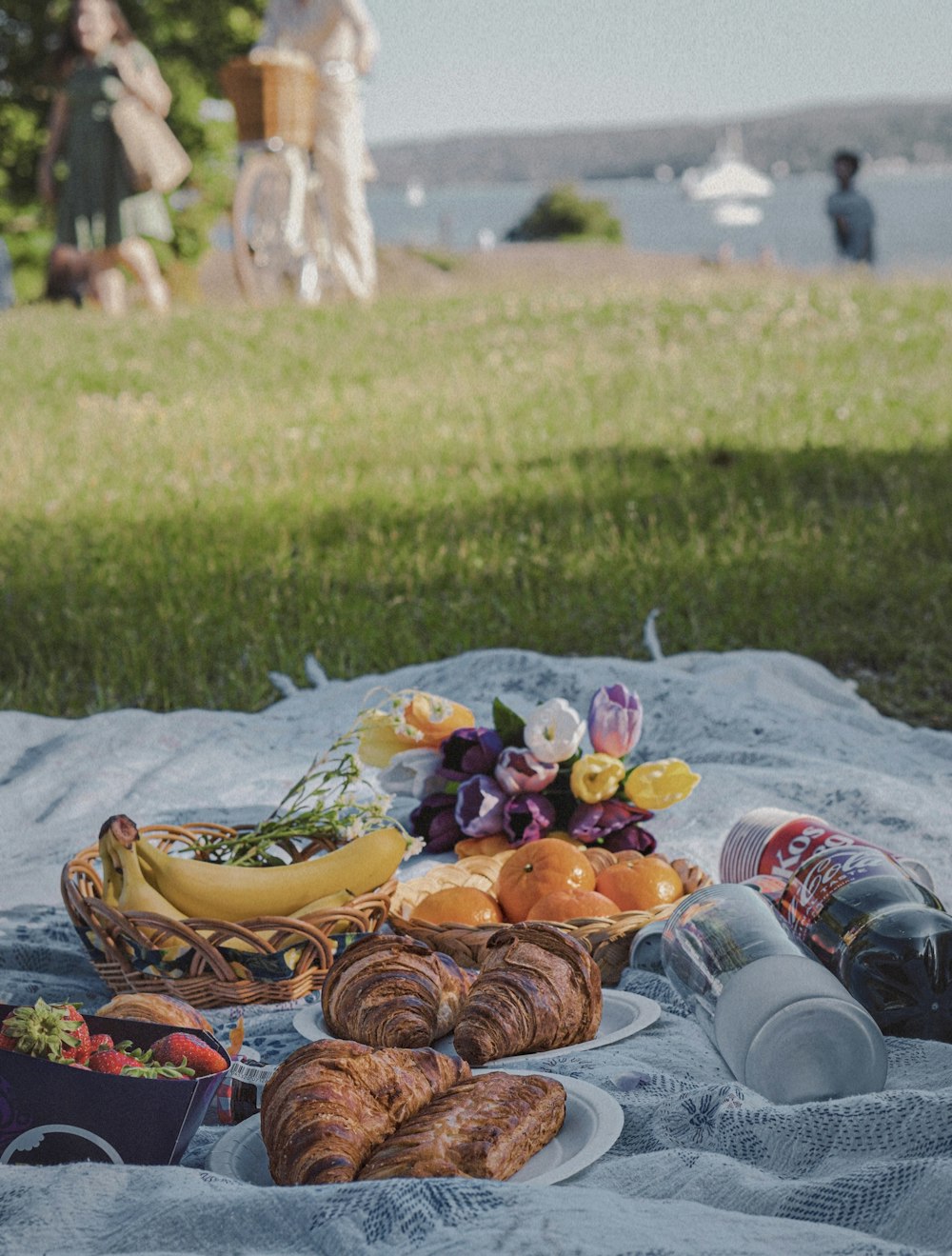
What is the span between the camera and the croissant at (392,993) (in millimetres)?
1994

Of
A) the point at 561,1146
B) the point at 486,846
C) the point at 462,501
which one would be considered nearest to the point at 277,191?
the point at 462,501

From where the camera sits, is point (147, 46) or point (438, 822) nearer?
point (438, 822)

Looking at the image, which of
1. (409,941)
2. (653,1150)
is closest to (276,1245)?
(653,1150)

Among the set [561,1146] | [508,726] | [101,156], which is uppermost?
[101,156]

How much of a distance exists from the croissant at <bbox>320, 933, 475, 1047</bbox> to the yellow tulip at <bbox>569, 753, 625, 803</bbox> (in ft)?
2.48

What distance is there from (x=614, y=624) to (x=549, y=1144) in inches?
135

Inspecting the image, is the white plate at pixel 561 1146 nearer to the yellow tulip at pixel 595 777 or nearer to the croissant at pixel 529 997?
the croissant at pixel 529 997

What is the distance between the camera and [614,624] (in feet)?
16.8

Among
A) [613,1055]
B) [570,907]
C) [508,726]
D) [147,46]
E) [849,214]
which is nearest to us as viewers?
[613,1055]

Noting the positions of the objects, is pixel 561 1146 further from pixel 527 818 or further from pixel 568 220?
pixel 568 220

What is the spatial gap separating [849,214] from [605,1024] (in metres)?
14.9

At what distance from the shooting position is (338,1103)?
1.65 metres

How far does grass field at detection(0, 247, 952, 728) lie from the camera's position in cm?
502

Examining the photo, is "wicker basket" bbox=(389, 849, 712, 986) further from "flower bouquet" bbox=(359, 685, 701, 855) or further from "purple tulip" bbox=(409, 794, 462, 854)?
"purple tulip" bbox=(409, 794, 462, 854)
